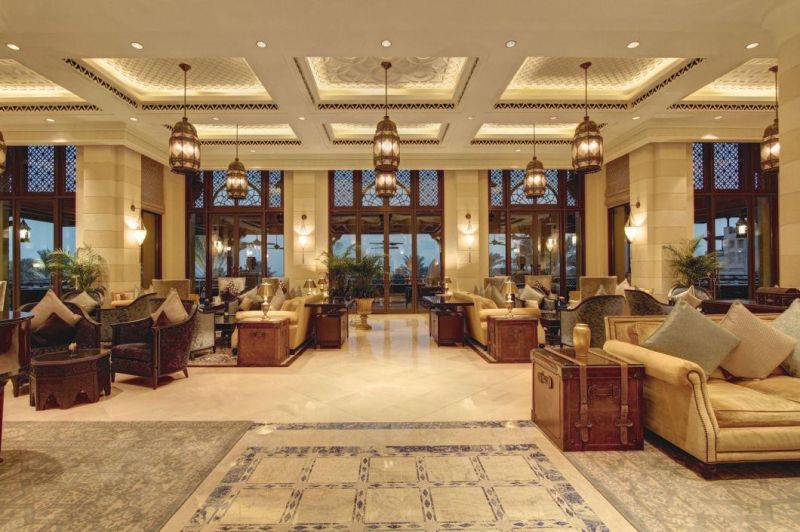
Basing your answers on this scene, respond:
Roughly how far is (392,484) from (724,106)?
28.1 ft

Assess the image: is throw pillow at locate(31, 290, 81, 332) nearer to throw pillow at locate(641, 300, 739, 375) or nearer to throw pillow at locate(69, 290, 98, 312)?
throw pillow at locate(69, 290, 98, 312)

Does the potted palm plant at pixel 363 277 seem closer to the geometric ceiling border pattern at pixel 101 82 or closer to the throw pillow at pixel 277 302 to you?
the throw pillow at pixel 277 302

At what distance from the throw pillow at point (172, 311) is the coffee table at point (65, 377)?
695mm

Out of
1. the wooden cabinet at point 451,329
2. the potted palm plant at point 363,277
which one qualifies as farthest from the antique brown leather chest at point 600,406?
the potted palm plant at point 363,277

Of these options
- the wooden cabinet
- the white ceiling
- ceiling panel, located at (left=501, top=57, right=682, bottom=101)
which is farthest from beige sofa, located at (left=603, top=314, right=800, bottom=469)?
ceiling panel, located at (left=501, top=57, right=682, bottom=101)

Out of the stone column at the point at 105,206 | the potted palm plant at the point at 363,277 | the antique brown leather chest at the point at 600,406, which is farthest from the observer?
the potted palm plant at the point at 363,277

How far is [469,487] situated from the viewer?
2.46 metres

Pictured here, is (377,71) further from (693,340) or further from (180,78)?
(693,340)

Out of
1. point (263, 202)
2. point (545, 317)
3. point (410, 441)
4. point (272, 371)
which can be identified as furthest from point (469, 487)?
point (263, 202)

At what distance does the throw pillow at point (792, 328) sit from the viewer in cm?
310

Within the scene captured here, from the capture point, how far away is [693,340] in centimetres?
299

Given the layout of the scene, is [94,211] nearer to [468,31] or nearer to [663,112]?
[468,31]

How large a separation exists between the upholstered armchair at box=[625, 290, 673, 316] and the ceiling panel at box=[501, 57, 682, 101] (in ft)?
11.0

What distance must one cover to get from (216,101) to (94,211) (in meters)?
3.68
